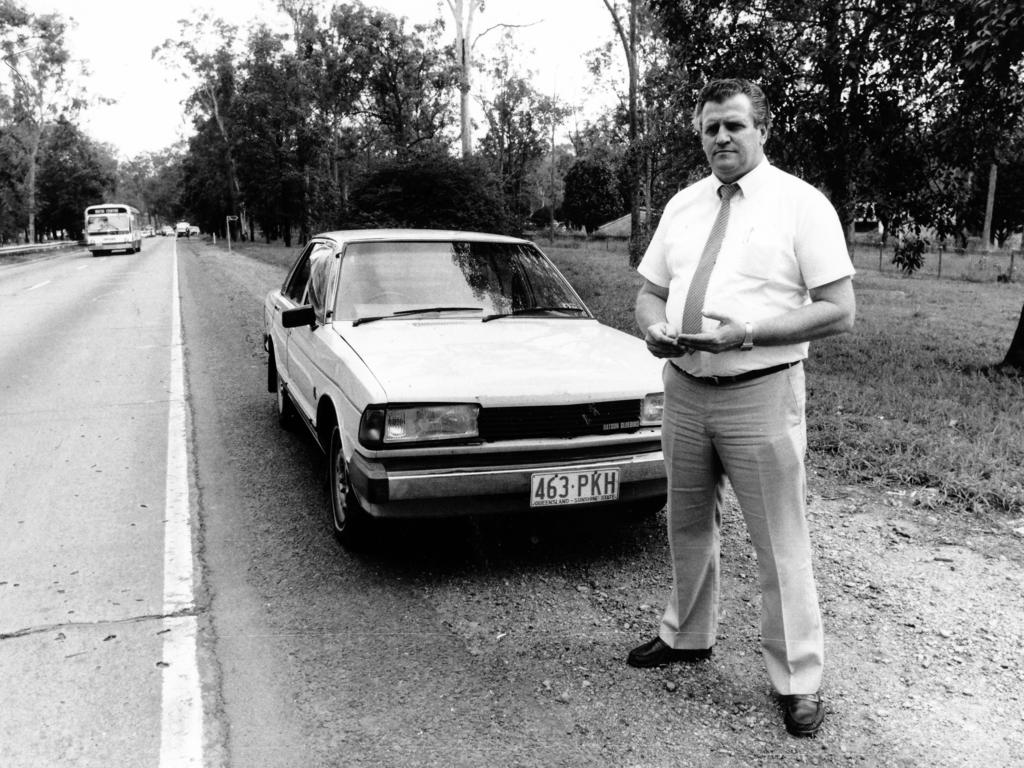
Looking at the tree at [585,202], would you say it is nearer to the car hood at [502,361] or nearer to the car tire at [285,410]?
the car tire at [285,410]

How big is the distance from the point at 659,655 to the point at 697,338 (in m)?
1.29

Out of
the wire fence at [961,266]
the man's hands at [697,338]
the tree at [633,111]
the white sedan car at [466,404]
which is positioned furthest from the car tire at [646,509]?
the tree at [633,111]

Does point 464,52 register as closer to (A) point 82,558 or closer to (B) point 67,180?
(A) point 82,558

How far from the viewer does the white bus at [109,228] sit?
42219 mm

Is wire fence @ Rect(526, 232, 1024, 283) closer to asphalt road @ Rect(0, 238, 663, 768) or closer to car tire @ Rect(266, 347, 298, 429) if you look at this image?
car tire @ Rect(266, 347, 298, 429)

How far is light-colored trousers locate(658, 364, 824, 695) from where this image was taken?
8.86 ft

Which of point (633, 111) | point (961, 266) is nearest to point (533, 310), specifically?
point (633, 111)

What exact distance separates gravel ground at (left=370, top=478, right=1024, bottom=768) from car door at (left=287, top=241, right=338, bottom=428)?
4.01 feet

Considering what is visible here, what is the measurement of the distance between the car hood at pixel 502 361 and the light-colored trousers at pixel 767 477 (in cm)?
92

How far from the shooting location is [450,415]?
3.67m

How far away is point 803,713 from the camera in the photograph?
272 cm

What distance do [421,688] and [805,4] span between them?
852 cm

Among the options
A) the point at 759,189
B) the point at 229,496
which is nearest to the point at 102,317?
the point at 229,496

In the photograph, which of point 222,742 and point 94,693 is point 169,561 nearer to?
point 94,693
